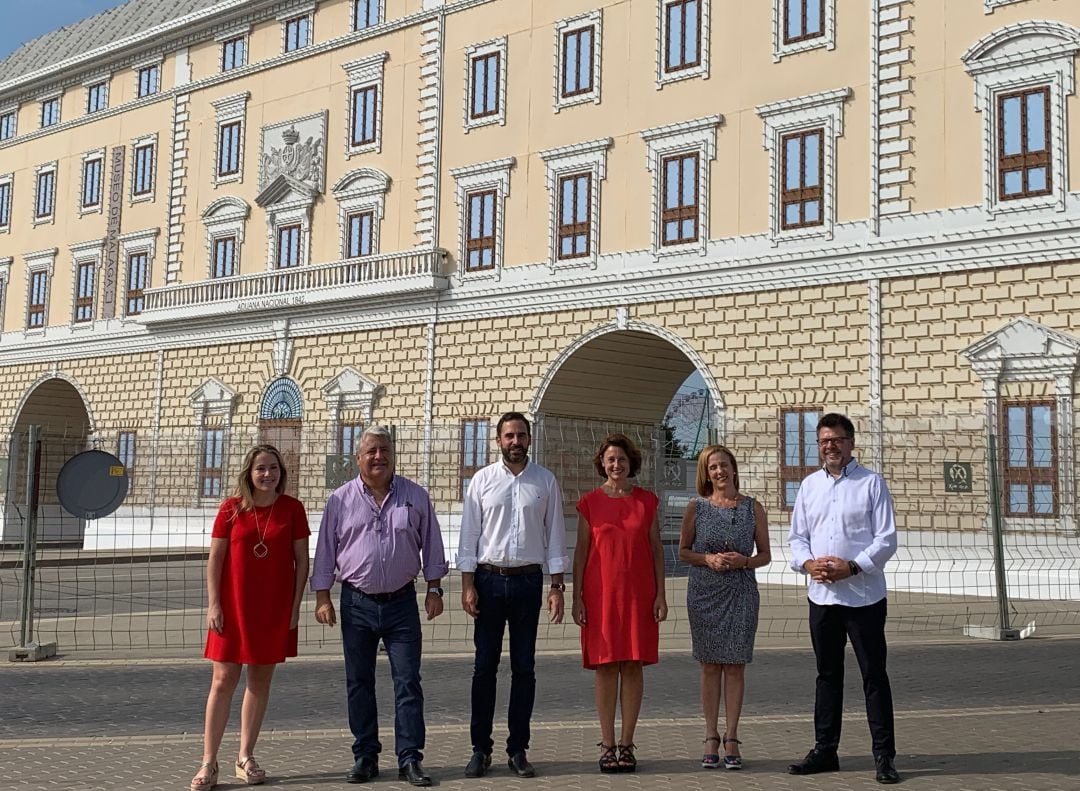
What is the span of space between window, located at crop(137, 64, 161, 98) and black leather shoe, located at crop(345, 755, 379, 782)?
33085mm

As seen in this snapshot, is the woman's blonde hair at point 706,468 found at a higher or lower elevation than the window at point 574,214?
lower

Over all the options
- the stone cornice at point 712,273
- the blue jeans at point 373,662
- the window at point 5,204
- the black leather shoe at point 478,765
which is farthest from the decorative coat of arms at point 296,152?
the black leather shoe at point 478,765

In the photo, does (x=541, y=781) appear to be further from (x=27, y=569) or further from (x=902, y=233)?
(x=902, y=233)

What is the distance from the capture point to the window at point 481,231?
28.6 m

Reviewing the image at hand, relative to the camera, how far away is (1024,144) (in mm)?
21391

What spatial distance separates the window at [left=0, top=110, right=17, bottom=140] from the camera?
136ft

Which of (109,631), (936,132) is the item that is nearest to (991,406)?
(936,132)

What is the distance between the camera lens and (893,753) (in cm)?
692

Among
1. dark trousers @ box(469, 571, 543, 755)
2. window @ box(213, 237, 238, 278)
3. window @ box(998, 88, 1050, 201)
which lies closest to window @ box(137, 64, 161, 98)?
window @ box(213, 237, 238, 278)

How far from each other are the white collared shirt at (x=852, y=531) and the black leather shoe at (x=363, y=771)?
2516 mm

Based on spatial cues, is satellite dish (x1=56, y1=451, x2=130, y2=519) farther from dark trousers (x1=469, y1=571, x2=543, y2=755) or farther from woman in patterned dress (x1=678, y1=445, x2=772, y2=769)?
woman in patterned dress (x1=678, y1=445, x2=772, y2=769)

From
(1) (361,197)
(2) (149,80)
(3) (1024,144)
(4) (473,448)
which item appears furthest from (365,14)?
(3) (1024,144)

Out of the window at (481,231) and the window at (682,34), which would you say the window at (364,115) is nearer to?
the window at (481,231)

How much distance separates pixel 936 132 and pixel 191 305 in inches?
773
